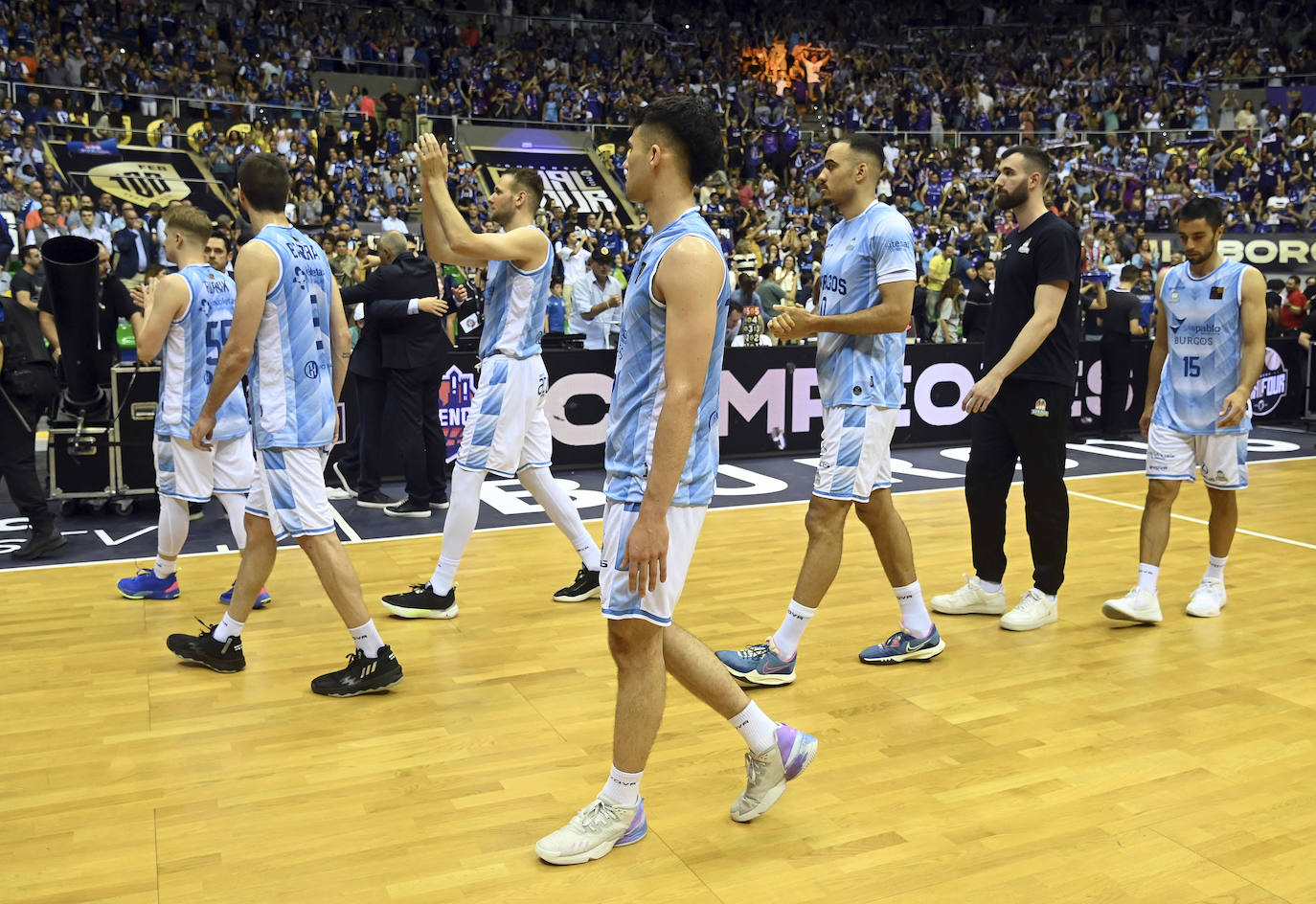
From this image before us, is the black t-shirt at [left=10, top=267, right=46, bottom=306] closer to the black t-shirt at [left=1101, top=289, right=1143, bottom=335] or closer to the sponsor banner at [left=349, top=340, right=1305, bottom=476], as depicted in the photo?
the sponsor banner at [left=349, top=340, right=1305, bottom=476]

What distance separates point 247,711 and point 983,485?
333cm

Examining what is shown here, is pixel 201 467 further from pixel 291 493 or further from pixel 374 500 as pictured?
pixel 374 500

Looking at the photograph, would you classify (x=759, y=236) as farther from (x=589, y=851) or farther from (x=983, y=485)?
(x=589, y=851)

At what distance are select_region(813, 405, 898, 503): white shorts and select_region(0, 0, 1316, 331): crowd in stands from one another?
9406mm

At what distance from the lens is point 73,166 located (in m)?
17.6

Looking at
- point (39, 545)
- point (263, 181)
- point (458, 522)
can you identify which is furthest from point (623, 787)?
point (39, 545)

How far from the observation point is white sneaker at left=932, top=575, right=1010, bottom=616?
5.43 meters

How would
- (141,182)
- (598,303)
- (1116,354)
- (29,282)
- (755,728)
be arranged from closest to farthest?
(755,728) < (29,282) < (1116,354) < (598,303) < (141,182)

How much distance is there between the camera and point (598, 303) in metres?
11.9

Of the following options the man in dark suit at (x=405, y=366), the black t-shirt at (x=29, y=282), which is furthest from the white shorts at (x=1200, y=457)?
the black t-shirt at (x=29, y=282)

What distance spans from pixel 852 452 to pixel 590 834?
192 cm

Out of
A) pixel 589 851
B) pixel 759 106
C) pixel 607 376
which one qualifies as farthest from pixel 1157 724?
pixel 759 106

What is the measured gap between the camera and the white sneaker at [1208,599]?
540 centimetres

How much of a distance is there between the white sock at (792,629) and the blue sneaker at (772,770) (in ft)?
3.54
